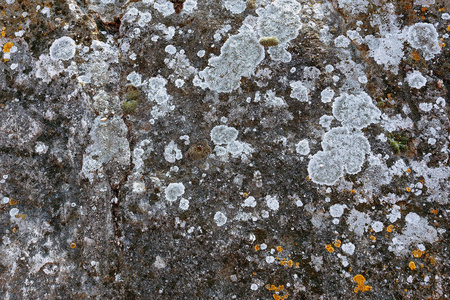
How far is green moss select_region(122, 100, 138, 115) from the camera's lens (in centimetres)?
420

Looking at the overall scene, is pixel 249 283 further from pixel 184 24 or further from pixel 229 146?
pixel 184 24

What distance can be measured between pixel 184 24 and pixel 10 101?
2.43 meters

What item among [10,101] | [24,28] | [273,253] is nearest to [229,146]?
[273,253]

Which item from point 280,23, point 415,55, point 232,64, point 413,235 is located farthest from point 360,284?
point 280,23

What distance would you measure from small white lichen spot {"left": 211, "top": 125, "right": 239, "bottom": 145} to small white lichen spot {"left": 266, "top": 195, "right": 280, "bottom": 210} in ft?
2.67

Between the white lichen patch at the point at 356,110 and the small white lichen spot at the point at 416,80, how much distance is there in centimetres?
52

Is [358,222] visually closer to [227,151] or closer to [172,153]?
[227,151]

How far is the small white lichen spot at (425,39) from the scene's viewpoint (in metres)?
3.99

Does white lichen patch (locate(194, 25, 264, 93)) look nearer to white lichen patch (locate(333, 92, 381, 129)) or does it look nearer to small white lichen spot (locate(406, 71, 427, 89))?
white lichen patch (locate(333, 92, 381, 129))

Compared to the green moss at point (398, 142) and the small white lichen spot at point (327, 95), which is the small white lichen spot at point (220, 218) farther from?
the green moss at point (398, 142)

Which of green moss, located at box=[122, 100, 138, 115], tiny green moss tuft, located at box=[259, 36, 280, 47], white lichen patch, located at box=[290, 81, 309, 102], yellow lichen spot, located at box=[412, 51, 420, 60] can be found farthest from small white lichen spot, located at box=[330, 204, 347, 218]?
green moss, located at box=[122, 100, 138, 115]

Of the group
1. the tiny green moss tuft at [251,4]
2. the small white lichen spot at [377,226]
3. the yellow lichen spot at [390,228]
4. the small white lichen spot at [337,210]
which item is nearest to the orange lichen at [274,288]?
the small white lichen spot at [337,210]

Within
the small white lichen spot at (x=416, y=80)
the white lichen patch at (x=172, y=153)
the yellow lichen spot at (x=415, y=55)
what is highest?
the yellow lichen spot at (x=415, y=55)

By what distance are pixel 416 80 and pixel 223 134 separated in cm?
234
